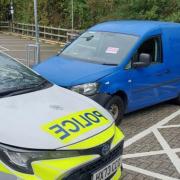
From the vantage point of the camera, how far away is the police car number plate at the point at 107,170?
360 centimetres

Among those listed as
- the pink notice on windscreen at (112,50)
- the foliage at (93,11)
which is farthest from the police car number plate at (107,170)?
the foliage at (93,11)

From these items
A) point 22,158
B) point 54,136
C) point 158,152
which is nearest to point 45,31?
point 158,152

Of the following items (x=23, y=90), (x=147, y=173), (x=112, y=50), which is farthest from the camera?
(x=112, y=50)

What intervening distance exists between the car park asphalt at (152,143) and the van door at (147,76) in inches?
13.0

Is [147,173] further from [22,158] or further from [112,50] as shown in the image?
[112,50]

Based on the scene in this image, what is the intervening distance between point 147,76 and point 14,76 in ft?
10.9

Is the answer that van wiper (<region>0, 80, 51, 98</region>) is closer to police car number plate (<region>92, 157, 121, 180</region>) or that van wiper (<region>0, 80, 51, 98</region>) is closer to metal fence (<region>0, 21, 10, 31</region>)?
police car number plate (<region>92, 157, 121, 180</region>)

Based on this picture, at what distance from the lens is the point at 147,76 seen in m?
7.34

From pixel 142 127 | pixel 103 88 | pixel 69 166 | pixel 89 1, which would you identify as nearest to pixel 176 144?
pixel 142 127

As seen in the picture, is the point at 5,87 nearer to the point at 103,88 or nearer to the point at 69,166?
the point at 69,166

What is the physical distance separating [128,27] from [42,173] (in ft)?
16.1

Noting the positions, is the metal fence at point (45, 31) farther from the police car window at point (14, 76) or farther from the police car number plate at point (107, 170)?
the police car number plate at point (107, 170)

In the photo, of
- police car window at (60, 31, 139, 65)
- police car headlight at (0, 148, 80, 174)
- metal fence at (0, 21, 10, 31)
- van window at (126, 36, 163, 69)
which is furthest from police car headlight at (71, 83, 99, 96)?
metal fence at (0, 21, 10, 31)

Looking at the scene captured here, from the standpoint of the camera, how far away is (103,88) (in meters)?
6.43
